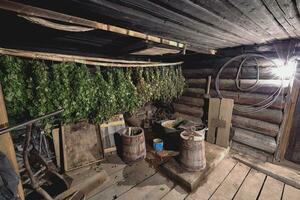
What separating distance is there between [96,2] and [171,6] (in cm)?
72

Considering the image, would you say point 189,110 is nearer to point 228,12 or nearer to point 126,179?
point 126,179

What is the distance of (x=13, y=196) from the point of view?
1.44 m

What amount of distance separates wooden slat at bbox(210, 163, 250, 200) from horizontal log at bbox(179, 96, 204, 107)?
217 cm

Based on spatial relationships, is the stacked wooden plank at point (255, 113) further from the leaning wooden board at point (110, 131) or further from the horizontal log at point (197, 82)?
the leaning wooden board at point (110, 131)

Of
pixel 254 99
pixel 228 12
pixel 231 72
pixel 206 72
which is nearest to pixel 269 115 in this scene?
pixel 254 99

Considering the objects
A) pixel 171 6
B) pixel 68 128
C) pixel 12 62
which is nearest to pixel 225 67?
pixel 171 6

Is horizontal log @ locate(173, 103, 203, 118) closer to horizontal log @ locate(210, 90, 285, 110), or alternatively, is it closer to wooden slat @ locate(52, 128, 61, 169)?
horizontal log @ locate(210, 90, 285, 110)

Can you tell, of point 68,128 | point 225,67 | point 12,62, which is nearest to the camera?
point 12,62

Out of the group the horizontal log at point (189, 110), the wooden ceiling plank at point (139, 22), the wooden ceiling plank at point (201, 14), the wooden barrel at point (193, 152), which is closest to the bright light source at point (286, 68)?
the wooden ceiling plank at point (201, 14)

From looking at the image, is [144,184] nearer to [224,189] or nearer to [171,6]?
[224,189]

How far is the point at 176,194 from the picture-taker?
2.94m

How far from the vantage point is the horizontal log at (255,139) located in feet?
12.7

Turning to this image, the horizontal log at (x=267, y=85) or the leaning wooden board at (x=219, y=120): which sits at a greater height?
the horizontal log at (x=267, y=85)

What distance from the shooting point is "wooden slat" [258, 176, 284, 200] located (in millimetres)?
2880
